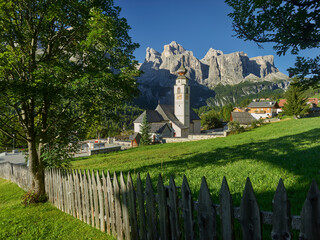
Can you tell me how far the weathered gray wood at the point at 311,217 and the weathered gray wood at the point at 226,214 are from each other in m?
0.69

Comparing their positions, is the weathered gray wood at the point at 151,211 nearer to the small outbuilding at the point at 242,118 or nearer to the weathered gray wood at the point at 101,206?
the weathered gray wood at the point at 101,206

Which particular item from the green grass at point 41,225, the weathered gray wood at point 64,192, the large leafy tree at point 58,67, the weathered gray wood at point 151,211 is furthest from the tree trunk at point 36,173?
the weathered gray wood at point 151,211

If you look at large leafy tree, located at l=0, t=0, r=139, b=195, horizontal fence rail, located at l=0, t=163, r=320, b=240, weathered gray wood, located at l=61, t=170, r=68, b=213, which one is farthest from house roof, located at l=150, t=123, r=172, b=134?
horizontal fence rail, located at l=0, t=163, r=320, b=240

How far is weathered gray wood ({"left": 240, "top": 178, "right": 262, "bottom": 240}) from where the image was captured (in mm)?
2051

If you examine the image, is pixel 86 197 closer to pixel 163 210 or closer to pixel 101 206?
pixel 101 206

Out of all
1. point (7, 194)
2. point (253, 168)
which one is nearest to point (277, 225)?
point (253, 168)

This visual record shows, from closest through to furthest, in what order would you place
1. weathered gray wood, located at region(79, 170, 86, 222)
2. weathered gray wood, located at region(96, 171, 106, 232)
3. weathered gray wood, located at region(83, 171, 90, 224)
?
1. weathered gray wood, located at region(96, 171, 106, 232)
2. weathered gray wood, located at region(83, 171, 90, 224)
3. weathered gray wood, located at region(79, 170, 86, 222)

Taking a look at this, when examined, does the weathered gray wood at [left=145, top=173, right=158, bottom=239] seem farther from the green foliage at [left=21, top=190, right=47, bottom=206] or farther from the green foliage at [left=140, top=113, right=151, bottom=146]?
the green foliage at [left=140, top=113, right=151, bottom=146]

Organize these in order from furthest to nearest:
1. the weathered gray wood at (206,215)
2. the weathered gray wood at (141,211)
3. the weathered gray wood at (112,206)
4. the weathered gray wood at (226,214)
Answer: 1. the weathered gray wood at (112,206)
2. the weathered gray wood at (141,211)
3. the weathered gray wood at (206,215)
4. the weathered gray wood at (226,214)

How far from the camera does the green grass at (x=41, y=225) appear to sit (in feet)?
14.3

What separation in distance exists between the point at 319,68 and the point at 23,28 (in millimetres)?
8463

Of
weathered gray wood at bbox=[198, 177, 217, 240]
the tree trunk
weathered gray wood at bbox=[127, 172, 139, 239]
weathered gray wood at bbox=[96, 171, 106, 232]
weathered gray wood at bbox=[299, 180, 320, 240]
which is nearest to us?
weathered gray wood at bbox=[299, 180, 320, 240]

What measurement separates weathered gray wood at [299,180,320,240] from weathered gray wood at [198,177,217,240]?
936mm

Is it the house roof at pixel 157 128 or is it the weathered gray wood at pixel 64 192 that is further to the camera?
the house roof at pixel 157 128
